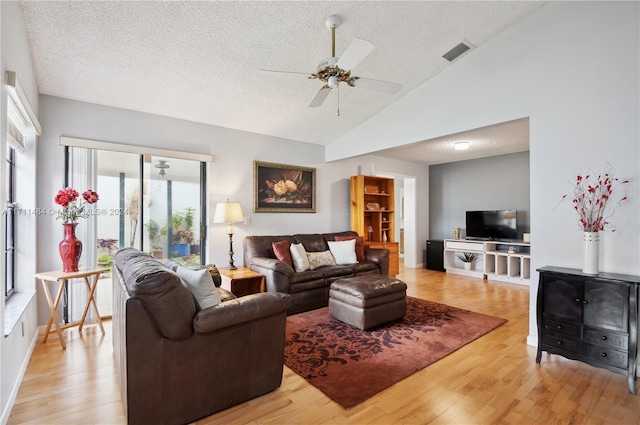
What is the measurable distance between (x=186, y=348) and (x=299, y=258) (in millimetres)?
2618

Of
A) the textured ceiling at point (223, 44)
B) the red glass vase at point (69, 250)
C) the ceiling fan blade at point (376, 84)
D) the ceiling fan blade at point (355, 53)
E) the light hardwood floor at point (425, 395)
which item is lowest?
the light hardwood floor at point (425, 395)

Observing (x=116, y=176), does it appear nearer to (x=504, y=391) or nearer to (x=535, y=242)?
(x=504, y=391)

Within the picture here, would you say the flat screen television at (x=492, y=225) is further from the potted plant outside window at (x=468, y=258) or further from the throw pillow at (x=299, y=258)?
the throw pillow at (x=299, y=258)

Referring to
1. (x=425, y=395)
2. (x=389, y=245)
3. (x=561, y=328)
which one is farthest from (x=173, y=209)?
(x=561, y=328)

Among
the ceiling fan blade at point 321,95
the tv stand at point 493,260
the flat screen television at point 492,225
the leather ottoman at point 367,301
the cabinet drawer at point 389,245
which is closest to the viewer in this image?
the ceiling fan blade at point 321,95

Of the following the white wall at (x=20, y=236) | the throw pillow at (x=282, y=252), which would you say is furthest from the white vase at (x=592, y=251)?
the white wall at (x=20, y=236)

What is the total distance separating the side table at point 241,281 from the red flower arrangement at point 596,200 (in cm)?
340

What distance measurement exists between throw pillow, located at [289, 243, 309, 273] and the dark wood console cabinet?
8.89 ft

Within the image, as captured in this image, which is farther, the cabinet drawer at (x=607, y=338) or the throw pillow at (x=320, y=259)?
the throw pillow at (x=320, y=259)

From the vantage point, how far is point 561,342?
2617 millimetres

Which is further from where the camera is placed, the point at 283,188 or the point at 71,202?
the point at 283,188

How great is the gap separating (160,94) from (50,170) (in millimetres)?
1399

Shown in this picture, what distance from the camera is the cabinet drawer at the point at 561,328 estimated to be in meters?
2.55

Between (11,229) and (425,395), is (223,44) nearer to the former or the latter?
(11,229)
